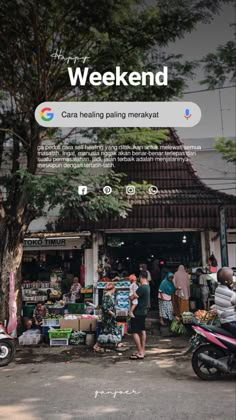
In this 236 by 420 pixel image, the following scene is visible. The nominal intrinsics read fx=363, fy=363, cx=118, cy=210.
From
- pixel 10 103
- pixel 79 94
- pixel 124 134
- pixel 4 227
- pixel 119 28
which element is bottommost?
pixel 4 227

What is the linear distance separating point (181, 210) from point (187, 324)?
1.62 m

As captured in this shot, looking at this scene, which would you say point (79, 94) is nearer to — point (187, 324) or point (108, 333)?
point (108, 333)

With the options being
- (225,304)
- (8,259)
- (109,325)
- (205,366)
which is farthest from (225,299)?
(8,259)

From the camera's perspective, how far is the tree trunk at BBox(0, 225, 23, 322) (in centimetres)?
488

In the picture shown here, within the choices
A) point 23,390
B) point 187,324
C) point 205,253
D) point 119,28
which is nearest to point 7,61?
point 119,28

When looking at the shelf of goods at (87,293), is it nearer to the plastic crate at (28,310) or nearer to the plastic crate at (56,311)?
the plastic crate at (56,311)

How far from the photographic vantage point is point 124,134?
2725mm

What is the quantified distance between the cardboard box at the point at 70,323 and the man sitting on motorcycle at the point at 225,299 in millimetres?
2375

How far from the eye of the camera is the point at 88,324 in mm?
4945

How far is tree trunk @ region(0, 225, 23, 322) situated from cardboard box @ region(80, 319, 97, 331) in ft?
3.29

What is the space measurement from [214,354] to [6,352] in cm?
232

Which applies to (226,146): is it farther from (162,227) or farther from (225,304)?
(162,227)

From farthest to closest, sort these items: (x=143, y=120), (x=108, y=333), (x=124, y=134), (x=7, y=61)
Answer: (x=108, y=333) → (x=7, y=61) → (x=124, y=134) → (x=143, y=120)

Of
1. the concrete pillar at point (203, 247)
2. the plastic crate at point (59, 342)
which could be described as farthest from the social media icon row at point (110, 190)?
the concrete pillar at point (203, 247)
